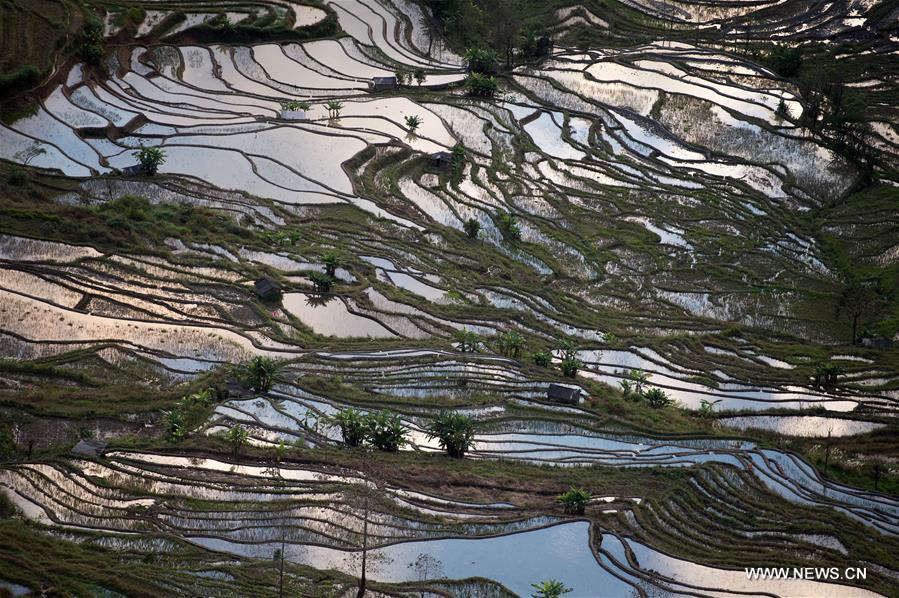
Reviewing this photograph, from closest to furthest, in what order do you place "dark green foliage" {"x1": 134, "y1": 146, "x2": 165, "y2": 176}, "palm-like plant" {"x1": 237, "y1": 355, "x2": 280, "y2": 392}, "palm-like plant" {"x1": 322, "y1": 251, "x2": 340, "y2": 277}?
"palm-like plant" {"x1": 237, "y1": 355, "x2": 280, "y2": 392}
"palm-like plant" {"x1": 322, "y1": 251, "x2": 340, "y2": 277}
"dark green foliage" {"x1": 134, "y1": 146, "x2": 165, "y2": 176}

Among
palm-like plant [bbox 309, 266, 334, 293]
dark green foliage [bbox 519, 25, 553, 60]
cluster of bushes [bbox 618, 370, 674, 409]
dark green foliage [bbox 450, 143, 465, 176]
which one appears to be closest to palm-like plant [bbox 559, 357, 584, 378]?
cluster of bushes [bbox 618, 370, 674, 409]

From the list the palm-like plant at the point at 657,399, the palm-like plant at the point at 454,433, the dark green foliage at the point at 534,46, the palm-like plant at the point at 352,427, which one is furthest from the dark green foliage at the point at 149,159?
the dark green foliage at the point at 534,46

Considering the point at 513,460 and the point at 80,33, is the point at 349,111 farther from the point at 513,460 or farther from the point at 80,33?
the point at 513,460

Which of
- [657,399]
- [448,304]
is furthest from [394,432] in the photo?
[448,304]

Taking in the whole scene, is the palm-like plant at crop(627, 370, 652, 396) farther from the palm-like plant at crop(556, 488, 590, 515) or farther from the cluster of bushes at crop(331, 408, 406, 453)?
the palm-like plant at crop(556, 488, 590, 515)

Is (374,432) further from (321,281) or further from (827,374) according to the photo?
(827,374)

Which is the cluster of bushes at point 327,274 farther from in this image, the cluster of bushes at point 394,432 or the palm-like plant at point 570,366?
the cluster of bushes at point 394,432
